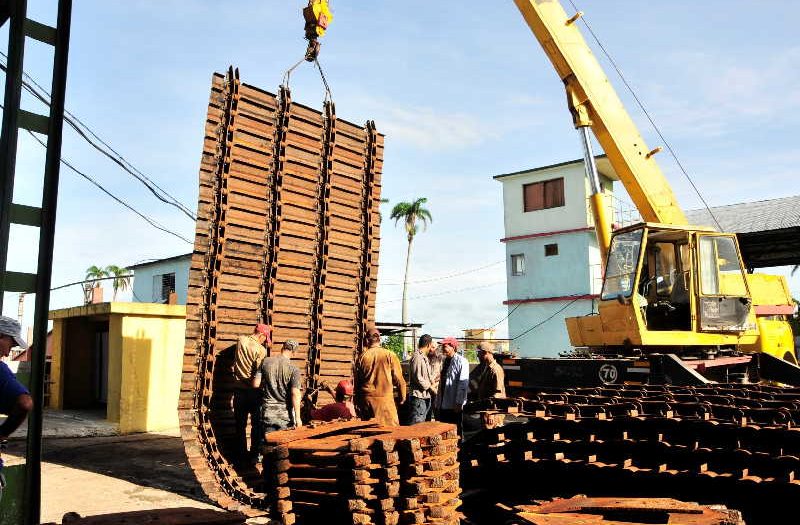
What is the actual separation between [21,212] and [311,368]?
7321 mm

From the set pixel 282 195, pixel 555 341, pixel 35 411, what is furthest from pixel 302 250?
pixel 555 341

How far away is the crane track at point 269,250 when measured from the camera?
32.4 ft

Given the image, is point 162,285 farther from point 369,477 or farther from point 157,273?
point 369,477

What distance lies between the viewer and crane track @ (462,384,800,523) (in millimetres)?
6367

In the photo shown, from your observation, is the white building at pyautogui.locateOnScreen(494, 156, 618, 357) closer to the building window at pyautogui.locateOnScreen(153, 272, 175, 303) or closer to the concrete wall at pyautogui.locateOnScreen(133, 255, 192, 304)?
the concrete wall at pyautogui.locateOnScreen(133, 255, 192, 304)

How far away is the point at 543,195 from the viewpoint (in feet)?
118

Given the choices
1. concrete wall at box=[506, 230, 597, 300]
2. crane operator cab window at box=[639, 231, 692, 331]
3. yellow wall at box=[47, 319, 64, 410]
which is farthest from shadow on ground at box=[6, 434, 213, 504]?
concrete wall at box=[506, 230, 597, 300]

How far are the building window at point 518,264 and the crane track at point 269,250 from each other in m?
24.1

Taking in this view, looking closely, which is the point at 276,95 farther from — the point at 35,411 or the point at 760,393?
the point at 760,393

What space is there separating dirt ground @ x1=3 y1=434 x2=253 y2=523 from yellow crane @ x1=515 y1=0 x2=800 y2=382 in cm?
722

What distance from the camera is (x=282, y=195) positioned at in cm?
1146

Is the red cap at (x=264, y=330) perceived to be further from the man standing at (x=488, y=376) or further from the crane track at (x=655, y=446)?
the crane track at (x=655, y=446)

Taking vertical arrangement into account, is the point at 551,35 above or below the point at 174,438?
above

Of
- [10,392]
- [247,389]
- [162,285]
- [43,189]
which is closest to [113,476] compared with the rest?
[247,389]
